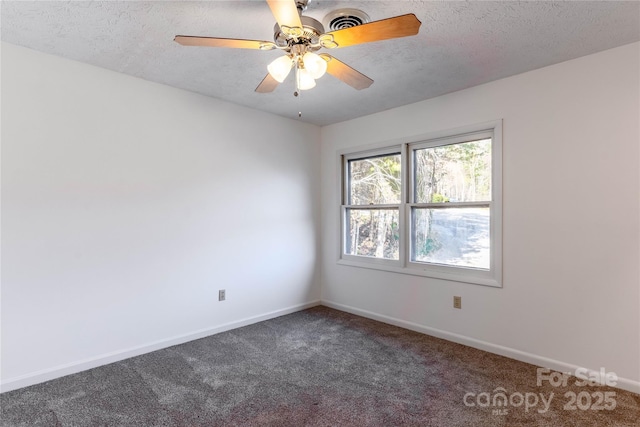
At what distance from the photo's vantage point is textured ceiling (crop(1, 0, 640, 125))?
1.99m

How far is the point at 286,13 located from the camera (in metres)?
1.54

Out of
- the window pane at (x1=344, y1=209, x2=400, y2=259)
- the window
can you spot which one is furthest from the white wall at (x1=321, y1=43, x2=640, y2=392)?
the window pane at (x1=344, y1=209, x2=400, y2=259)

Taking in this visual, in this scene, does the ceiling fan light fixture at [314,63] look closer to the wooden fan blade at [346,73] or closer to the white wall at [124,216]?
the wooden fan blade at [346,73]

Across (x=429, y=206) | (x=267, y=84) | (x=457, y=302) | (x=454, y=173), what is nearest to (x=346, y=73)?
(x=267, y=84)

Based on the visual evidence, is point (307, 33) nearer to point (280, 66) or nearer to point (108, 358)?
point (280, 66)

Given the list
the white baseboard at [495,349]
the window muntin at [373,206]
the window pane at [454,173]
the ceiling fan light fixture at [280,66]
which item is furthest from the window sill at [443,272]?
the ceiling fan light fixture at [280,66]

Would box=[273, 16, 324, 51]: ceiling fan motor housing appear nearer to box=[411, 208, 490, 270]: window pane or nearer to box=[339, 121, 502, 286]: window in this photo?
box=[339, 121, 502, 286]: window

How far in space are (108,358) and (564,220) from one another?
378 centimetres

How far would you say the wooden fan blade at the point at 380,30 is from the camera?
1.53 m

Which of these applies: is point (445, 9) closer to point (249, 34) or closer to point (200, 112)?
point (249, 34)

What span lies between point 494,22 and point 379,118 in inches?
73.4

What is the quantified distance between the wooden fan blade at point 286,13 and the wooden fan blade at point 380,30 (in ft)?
0.69

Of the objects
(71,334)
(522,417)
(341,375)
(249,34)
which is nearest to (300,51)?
(249,34)

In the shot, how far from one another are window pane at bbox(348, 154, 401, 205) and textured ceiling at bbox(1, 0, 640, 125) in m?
0.96
